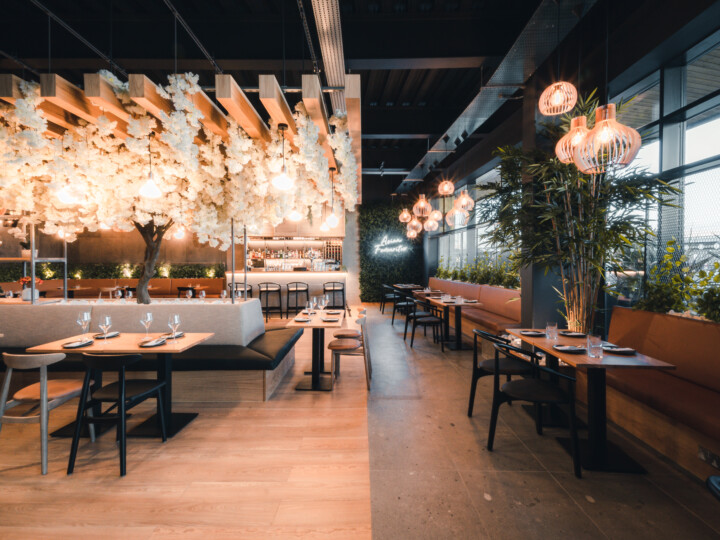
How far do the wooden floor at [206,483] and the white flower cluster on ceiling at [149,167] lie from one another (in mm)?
2282

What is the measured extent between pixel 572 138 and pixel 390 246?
9296mm

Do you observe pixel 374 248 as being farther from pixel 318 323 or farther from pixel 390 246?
pixel 318 323

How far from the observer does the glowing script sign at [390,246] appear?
12219mm

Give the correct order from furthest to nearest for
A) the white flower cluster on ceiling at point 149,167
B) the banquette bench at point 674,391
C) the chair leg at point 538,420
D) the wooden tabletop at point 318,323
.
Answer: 1. the wooden tabletop at point 318,323
2. the white flower cluster on ceiling at point 149,167
3. the chair leg at point 538,420
4. the banquette bench at point 674,391

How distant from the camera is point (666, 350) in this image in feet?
10.2

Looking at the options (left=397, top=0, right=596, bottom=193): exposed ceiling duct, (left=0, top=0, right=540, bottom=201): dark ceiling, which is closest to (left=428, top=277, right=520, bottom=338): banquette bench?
(left=397, top=0, right=596, bottom=193): exposed ceiling duct

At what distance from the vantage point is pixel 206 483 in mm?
2428

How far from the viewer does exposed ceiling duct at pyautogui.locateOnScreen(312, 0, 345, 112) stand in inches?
117

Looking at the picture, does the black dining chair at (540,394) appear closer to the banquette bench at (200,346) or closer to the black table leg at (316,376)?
the black table leg at (316,376)

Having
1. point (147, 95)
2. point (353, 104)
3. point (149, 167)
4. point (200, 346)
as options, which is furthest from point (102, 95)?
point (200, 346)

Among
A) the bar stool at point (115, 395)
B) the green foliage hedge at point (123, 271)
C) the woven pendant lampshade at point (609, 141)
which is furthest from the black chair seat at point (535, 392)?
the green foliage hedge at point (123, 271)

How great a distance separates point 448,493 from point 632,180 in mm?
3268

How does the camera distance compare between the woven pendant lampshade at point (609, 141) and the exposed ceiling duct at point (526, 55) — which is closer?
the woven pendant lampshade at point (609, 141)

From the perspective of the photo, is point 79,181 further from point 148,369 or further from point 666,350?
point 666,350
